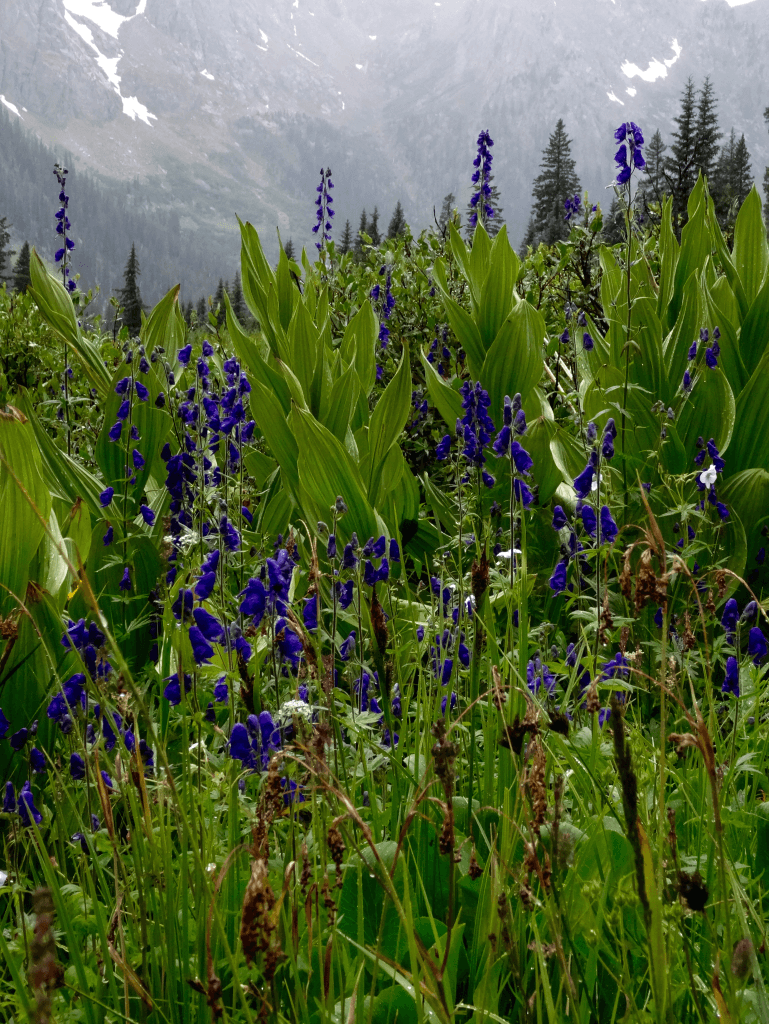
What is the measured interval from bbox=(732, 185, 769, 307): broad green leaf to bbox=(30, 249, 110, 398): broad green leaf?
9.20ft

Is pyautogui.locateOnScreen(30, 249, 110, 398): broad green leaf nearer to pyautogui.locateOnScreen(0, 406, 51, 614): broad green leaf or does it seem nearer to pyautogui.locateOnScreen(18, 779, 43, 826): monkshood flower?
pyautogui.locateOnScreen(0, 406, 51, 614): broad green leaf

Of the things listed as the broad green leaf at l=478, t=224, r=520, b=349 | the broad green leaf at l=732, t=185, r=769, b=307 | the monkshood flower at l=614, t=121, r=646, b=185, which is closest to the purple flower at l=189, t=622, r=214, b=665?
the broad green leaf at l=478, t=224, r=520, b=349

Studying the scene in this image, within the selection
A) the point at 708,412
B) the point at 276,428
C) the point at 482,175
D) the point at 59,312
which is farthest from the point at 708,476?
the point at 482,175

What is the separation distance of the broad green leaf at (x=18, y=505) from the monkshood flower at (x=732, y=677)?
1710 mm

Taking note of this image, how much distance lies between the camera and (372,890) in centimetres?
135

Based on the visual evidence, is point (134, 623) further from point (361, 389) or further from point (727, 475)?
point (727, 475)

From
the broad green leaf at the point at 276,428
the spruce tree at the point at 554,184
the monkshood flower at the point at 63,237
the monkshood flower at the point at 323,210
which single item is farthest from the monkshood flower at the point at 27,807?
the spruce tree at the point at 554,184

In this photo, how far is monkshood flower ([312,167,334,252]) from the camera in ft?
17.9

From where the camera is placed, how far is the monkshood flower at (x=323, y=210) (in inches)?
215

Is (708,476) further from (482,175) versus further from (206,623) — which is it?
(482,175)

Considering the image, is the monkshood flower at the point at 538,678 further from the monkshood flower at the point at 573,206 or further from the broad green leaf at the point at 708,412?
the monkshood flower at the point at 573,206

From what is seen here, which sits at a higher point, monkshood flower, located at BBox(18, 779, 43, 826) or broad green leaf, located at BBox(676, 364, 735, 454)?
broad green leaf, located at BBox(676, 364, 735, 454)

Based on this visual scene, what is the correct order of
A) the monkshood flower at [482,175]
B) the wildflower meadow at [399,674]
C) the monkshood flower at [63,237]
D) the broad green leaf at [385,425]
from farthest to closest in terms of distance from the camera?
1. the monkshood flower at [482,175]
2. the monkshood flower at [63,237]
3. the broad green leaf at [385,425]
4. the wildflower meadow at [399,674]

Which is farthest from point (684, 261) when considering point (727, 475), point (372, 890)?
point (372, 890)
